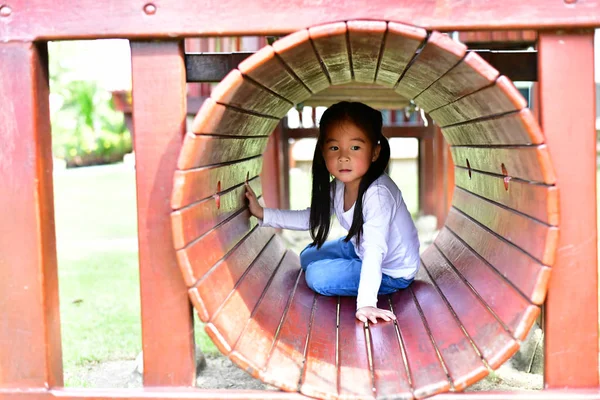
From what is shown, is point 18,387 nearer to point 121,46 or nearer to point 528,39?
point 528,39

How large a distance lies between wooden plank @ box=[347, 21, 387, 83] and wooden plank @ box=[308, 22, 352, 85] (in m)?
0.02

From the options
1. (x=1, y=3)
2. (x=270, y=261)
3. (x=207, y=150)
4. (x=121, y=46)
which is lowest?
(x=270, y=261)

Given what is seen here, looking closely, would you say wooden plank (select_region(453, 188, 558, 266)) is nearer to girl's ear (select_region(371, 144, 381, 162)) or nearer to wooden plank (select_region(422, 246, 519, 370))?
wooden plank (select_region(422, 246, 519, 370))

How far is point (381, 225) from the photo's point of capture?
9.20ft

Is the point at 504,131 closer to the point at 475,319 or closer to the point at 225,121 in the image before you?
the point at 475,319

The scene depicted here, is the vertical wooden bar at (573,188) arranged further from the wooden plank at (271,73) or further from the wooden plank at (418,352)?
the wooden plank at (271,73)

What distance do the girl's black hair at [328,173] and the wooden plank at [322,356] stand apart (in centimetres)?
43

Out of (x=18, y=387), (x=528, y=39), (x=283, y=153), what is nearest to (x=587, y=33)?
(x=18, y=387)

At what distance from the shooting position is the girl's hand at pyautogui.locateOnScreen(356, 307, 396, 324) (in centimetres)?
252

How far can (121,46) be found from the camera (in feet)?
49.3

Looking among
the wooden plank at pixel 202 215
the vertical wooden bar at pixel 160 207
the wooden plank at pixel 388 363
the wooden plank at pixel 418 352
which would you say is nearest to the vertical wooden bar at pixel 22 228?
the vertical wooden bar at pixel 160 207

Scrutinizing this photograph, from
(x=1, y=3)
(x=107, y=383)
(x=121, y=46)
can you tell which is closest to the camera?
(x=1, y=3)

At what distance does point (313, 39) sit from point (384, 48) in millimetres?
310

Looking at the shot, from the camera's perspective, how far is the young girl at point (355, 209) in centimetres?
287
